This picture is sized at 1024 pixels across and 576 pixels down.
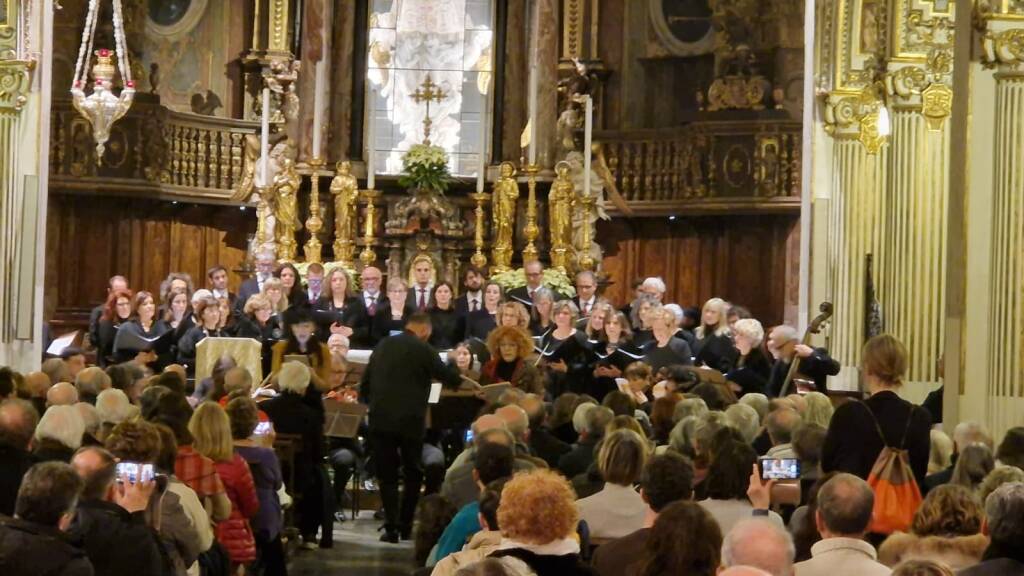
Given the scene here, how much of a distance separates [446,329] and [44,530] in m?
9.93

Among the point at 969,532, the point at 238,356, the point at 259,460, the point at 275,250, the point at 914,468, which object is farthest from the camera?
the point at 275,250

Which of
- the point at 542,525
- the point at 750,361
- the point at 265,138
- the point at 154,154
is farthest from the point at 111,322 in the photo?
the point at 542,525

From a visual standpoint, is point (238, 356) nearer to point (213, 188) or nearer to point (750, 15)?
point (213, 188)

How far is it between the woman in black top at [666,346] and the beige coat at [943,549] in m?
7.21

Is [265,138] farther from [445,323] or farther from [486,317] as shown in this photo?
[486,317]

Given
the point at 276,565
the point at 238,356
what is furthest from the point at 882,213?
the point at 276,565

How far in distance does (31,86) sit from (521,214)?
22.7 ft

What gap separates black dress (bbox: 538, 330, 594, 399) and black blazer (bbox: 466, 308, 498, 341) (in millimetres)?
1926

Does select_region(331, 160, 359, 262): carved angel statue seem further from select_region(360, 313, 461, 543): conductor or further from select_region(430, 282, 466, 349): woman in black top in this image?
select_region(360, 313, 461, 543): conductor

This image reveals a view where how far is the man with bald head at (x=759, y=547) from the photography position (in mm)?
5000

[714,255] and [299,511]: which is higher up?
[714,255]

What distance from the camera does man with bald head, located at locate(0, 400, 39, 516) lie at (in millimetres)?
7684

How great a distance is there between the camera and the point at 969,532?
6.28 metres

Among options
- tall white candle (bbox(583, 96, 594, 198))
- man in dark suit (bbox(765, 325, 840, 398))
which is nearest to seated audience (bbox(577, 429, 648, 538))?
man in dark suit (bbox(765, 325, 840, 398))
